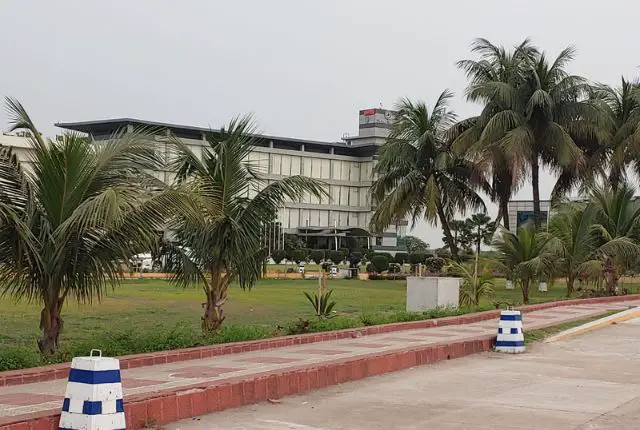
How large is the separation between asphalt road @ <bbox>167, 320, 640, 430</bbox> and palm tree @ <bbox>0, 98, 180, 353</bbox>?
3071mm

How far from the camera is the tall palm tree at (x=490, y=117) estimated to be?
1409 inches

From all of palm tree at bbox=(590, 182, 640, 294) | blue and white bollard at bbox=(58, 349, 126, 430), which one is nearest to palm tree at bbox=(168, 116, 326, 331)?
blue and white bollard at bbox=(58, 349, 126, 430)

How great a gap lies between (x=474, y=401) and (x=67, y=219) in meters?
5.06

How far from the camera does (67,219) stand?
407 inches

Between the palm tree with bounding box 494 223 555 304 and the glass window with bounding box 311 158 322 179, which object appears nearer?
the palm tree with bounding box 494 223 555 304

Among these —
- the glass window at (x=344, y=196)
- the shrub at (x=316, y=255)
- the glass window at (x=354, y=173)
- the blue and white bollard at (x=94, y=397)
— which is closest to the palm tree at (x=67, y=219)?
the blue and white bollard at (x=94, y=397)

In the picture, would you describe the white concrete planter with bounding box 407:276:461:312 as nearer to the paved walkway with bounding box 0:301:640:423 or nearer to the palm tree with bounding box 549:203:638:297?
the paved walkway with bounding box 0:301:640:423

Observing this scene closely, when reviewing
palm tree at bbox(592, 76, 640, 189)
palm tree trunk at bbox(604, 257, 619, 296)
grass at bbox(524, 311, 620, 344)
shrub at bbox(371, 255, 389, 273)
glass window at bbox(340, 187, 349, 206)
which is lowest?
grass at bbox(524, 311, 620, 344)

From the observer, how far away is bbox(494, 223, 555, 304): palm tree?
25.7 m

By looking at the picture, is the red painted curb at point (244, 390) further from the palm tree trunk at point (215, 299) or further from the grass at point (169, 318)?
the palm tree trunk at point (215, 299)

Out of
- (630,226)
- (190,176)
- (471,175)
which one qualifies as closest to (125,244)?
(190,176)

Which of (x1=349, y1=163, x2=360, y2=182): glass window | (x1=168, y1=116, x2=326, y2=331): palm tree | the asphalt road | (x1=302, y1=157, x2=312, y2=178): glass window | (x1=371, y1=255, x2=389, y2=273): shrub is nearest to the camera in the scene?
the asphalt road

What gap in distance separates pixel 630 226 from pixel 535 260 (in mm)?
5471

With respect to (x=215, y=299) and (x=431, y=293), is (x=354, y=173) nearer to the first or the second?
(x=431, y=293)
